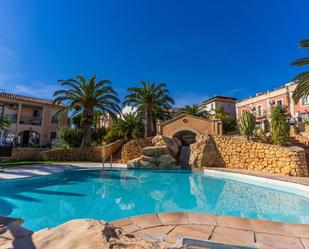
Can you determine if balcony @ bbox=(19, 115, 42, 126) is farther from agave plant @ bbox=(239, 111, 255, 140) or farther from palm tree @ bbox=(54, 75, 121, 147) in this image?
agave plant @ bbox=(239, 111, 255, 140)

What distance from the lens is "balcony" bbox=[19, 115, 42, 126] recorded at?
30914 millimetres

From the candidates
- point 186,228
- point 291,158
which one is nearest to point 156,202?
point 186,228

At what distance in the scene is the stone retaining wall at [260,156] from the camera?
11.8 meters

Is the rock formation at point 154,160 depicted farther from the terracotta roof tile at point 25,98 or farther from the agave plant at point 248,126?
the terracotta roof tile at point 25,98

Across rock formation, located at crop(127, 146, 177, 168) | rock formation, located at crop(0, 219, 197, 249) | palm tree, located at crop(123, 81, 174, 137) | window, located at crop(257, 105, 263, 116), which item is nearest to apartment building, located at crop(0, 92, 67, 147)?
palm tree, located at crop(123, 81, 174, 137)

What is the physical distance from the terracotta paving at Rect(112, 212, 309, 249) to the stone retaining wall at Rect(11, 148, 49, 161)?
2125cm

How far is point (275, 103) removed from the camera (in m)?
32.7

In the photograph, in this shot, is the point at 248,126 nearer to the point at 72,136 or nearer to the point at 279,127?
the point at 279,127

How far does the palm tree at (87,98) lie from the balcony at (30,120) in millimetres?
12935

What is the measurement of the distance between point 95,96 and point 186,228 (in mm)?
20068

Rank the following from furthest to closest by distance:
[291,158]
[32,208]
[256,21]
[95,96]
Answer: [95,96], [256,21], [291,158], [32,208]

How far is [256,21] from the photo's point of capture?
52.6 ft

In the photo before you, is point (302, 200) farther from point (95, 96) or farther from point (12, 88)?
point (12, 88)

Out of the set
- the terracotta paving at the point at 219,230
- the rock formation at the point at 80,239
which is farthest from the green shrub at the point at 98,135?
the rock formation at the point at 80,239
